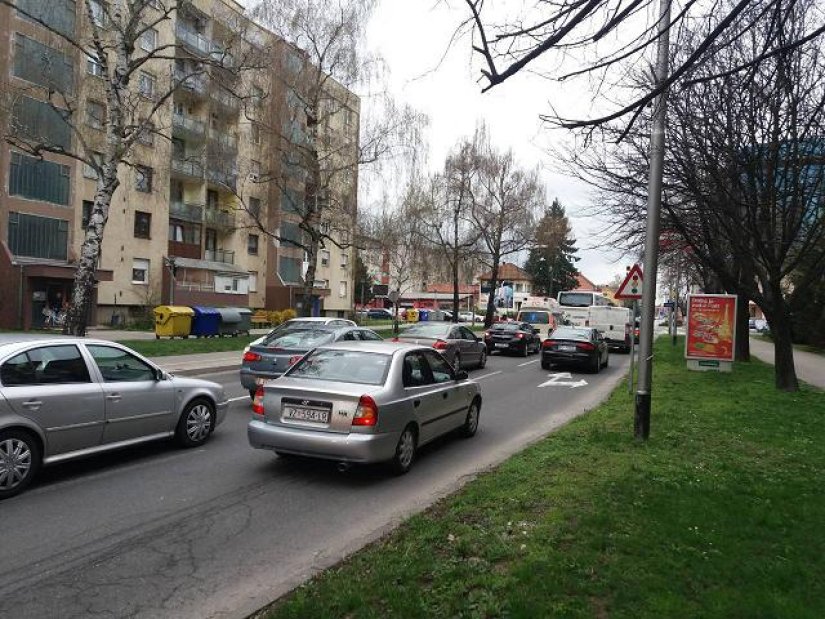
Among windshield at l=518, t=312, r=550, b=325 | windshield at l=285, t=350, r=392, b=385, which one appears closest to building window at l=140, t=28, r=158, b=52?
windshield at l=518, t=312, r=550, b=325

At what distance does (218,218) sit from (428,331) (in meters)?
28.1

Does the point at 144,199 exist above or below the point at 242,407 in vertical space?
above

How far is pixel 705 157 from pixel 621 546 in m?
10.1

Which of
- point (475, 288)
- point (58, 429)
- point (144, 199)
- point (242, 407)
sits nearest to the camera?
point (58, 429)

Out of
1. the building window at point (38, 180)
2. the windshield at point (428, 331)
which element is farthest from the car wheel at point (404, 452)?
the building window at point (38, 180)

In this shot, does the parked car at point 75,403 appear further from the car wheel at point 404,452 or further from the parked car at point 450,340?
the parked car at point 450,340

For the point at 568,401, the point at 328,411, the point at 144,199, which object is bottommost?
the point at 568,401

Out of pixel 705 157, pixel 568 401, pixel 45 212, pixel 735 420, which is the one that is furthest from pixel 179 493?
pixel 45 212

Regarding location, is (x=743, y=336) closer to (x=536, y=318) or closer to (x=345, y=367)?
(x=536, y=318)

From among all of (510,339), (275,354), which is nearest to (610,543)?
(275,354)

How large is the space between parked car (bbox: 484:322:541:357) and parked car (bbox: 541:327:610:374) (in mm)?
4486

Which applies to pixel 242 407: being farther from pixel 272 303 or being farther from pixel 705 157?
pixel 272 303

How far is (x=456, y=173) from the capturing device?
138ft

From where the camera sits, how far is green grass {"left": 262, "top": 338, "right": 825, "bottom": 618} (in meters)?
3.48
